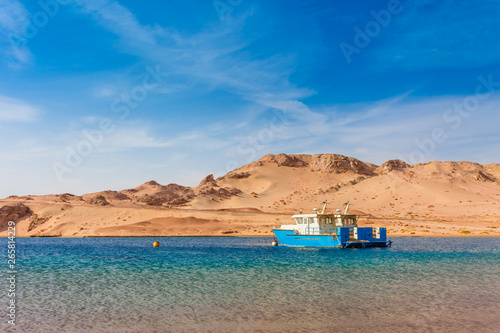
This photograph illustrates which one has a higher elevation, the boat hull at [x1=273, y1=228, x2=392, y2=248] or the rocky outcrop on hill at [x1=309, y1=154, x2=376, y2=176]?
the rocky outcrop on hill at [x1=309, y1=154, x2=376, y2=176]

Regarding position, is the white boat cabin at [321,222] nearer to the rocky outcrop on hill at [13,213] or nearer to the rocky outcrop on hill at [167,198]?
the rocky outcrop on hill at [13,213]

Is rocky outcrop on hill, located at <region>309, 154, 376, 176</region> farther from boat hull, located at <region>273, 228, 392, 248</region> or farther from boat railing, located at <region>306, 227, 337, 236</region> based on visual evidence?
boat railing, located at <region>306, 227, 337, 236</region>

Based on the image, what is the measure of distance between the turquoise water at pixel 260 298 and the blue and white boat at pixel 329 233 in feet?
67.8

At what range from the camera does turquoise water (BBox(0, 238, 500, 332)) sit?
614 inches

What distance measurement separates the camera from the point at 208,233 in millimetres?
90812

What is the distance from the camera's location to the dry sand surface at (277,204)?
→ 92688 millimetres

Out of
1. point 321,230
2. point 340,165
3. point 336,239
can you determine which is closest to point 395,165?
point 340,165

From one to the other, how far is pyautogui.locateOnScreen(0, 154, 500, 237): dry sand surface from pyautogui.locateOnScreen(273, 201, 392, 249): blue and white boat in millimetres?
28671

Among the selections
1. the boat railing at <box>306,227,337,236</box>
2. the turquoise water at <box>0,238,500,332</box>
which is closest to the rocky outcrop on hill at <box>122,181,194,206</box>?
the boat railing at <box>306,227,337,236</box>

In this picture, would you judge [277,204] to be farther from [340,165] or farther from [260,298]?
[260,298]

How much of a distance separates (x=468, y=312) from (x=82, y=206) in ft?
348

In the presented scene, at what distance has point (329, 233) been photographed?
5619 cm

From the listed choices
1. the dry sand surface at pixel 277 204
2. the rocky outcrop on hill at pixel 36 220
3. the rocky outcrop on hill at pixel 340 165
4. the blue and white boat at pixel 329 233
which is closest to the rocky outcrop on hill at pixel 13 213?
the dry sand surface at pixel 277 204

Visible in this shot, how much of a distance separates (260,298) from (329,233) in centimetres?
3724
